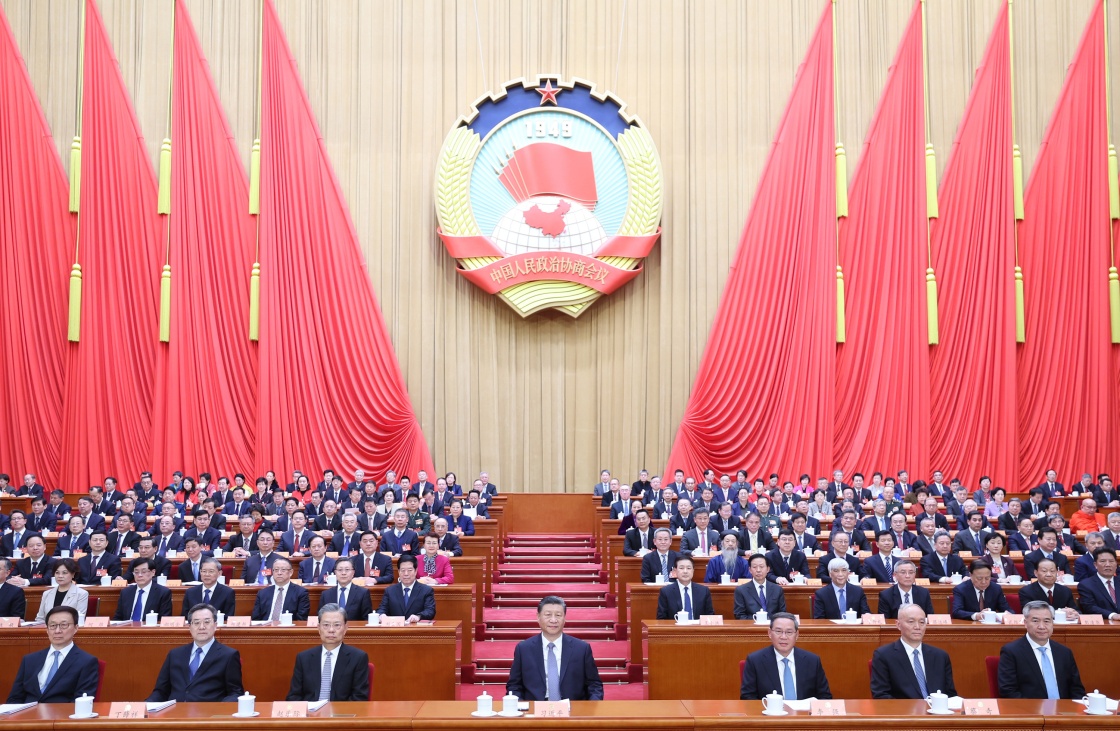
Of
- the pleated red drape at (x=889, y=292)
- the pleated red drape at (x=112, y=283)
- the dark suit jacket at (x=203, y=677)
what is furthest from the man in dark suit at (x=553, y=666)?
the pleated red drape at (x=112, y=283)

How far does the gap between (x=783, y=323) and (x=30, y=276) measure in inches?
336

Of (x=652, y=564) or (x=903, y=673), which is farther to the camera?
(x=652, y=564)

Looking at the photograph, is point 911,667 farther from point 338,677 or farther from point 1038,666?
point 338,677

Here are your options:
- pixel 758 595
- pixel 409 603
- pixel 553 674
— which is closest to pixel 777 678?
pixel 553 674

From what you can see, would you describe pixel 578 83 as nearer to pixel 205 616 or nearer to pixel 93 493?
pixel 93 493

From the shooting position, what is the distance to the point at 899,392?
11.4 meters

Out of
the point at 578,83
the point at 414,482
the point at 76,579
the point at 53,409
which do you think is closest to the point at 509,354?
the point at 414,482

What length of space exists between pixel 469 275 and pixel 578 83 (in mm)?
2596

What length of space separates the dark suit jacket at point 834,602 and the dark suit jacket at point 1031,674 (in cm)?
121

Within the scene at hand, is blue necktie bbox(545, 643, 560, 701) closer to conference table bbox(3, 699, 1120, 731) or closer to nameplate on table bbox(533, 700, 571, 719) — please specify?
nameplate on table bbox(533, 700, 571, 719)

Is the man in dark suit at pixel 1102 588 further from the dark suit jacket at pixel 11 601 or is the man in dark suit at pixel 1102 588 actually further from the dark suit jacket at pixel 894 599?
the dark suit jacket at pixel 11 601

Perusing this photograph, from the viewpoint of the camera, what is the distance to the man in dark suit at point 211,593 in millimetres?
5812

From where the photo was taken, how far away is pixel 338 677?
436 cm

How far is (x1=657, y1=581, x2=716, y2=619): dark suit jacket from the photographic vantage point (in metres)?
5.68
